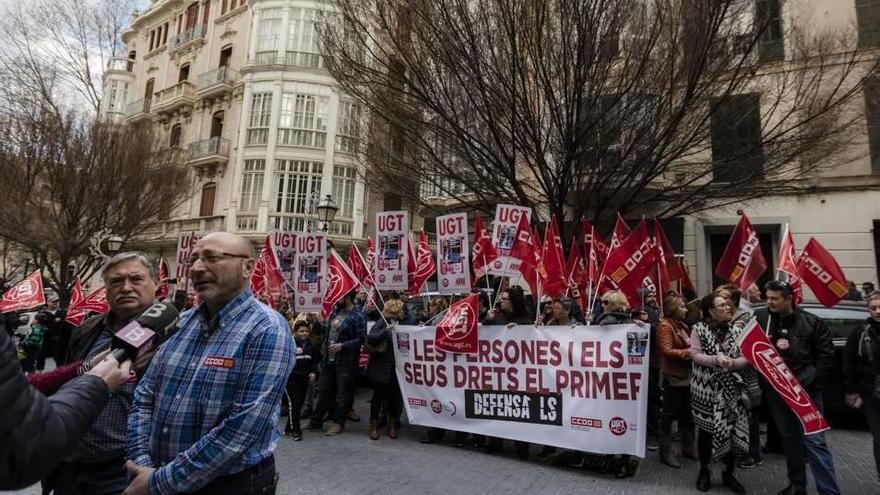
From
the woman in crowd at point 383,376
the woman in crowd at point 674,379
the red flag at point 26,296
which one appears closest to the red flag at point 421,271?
the woman in crowd at point 383,376

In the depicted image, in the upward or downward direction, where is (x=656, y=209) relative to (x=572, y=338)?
upward

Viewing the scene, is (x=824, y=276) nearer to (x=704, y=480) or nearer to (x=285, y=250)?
(x=704, y=480)

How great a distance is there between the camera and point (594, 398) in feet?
17.9

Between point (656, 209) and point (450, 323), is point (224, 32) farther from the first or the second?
point (450, 323)

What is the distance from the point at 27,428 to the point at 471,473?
4.78m

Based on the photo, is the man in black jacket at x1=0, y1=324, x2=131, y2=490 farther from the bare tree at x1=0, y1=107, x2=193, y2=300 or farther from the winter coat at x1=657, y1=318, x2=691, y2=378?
→ the bare tree at x1=0, y1=107, x2=193, y2=300

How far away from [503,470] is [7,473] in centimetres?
500

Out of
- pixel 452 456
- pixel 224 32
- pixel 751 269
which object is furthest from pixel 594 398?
pixel 224 32

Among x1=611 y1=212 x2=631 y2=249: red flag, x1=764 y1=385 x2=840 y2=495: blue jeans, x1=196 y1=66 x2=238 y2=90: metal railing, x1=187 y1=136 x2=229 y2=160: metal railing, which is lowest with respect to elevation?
x1=764 y1=385 x2=840 y2=495: blue jeans

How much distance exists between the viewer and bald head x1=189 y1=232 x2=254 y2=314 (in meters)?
2.27

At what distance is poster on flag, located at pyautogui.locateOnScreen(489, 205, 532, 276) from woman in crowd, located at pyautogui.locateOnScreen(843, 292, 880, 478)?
384 cm

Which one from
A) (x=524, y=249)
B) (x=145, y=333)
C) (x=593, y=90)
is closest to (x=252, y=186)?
(x=593, y=90)

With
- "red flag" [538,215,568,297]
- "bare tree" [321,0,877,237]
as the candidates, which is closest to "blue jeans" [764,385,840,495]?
"red flag" [538,215,568,297]

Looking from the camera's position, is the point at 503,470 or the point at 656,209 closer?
the point at 503,470
